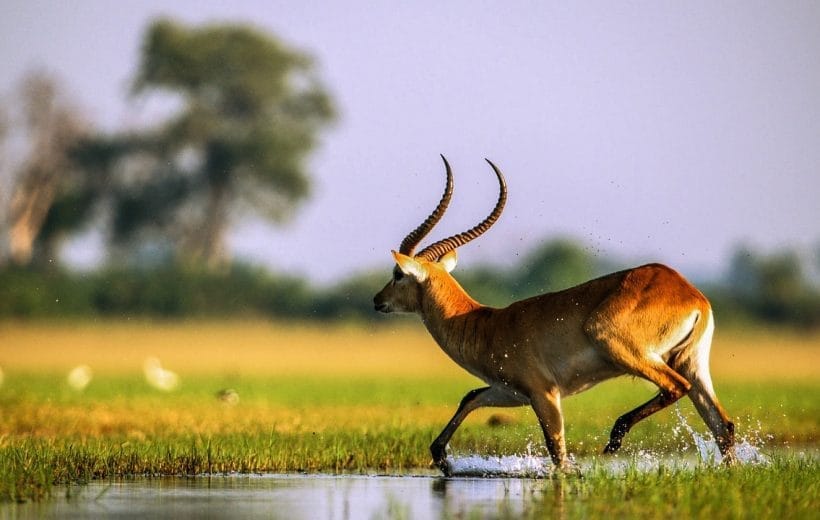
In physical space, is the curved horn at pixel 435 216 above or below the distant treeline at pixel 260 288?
below

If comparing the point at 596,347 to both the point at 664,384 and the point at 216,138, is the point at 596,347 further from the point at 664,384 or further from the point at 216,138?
the point at 216,138

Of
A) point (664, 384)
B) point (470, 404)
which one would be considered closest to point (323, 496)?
point (470, 404)

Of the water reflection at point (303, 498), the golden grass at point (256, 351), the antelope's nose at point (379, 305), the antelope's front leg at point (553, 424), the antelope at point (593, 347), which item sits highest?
the golden grass at point (256, 351)

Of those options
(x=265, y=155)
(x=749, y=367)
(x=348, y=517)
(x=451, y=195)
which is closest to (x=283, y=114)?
(x=265, y=155)

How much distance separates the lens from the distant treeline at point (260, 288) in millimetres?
35594

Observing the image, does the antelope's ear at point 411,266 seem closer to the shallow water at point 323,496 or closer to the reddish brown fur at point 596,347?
the reddish brown fur at point 596,347

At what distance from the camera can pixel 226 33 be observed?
4981cm

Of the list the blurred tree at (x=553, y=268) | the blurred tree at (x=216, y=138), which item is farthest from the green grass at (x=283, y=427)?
the blurred tree at (x=216, y=138)

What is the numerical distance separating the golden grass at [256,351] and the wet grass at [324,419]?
6 cm

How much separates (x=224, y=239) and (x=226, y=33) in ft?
28.2

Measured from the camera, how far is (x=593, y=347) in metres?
10.9

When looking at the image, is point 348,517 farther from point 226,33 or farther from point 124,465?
point 226,33

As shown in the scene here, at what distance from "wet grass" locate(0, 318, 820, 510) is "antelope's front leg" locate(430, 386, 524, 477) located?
0.24 meters

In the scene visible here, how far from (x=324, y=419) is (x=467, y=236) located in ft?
16.4
